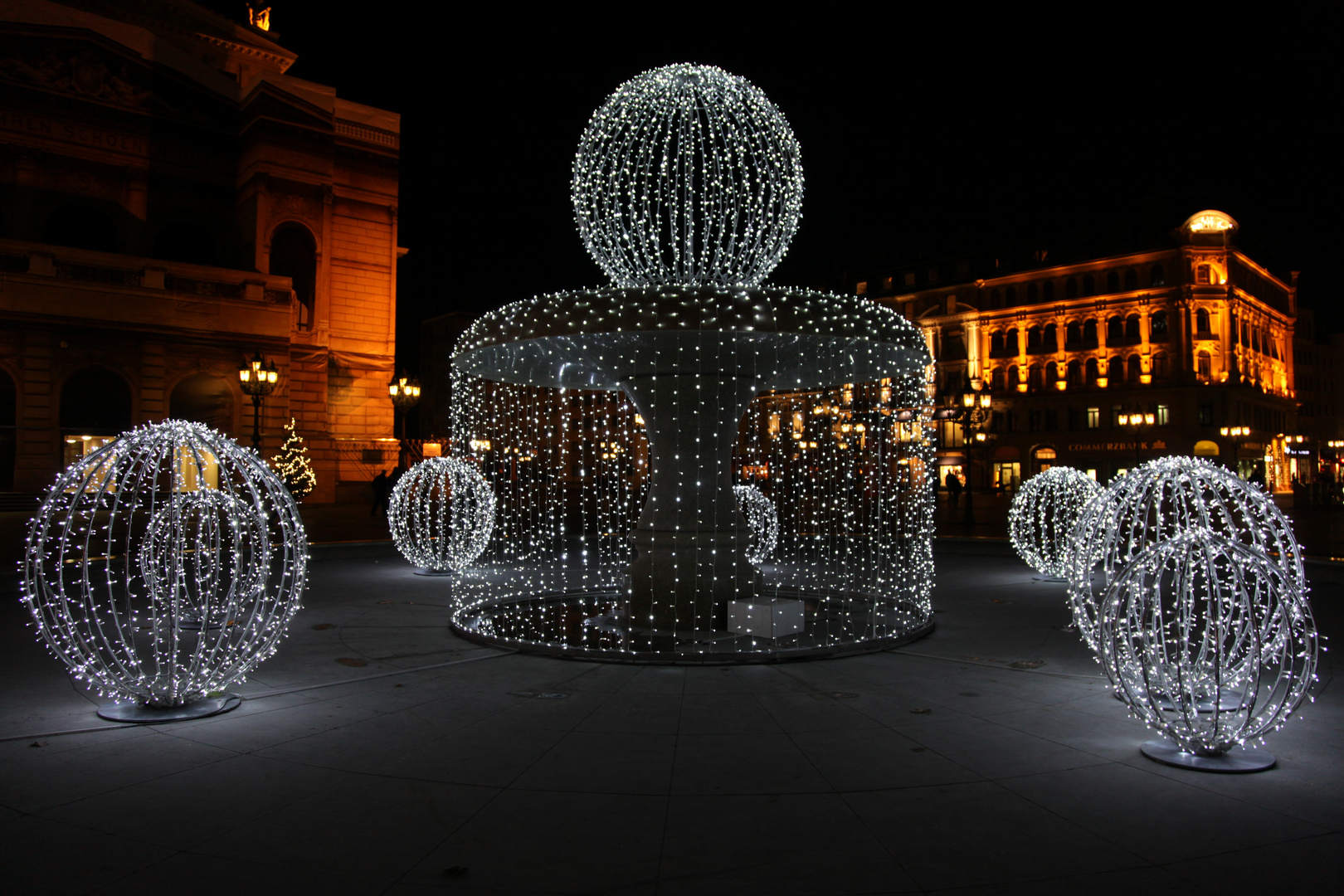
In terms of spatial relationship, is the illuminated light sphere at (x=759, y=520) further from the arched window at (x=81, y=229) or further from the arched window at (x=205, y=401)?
the arched window at (x=81, y=229)

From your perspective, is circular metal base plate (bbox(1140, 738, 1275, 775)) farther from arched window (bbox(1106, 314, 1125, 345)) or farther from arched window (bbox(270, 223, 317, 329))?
arched window (bbox(1106, 314, 1125, 345))

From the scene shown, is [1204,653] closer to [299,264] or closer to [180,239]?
[299,264]

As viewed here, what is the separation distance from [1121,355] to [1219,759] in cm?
6085

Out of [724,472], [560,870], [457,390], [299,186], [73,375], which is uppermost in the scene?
[299,186]

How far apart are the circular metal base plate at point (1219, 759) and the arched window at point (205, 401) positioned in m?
36.2

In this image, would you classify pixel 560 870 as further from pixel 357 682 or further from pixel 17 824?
pixel 357 682

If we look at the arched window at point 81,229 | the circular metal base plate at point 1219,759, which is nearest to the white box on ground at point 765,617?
the circular metal base plate at point 1219,759

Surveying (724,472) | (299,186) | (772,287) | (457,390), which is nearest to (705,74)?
(772,287)

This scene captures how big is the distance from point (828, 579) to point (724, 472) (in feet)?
17.6

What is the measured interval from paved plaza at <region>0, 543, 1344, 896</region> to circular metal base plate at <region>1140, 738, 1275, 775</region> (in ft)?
0.33

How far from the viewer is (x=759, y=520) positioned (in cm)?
1798

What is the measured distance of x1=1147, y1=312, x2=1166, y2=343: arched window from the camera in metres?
57.8

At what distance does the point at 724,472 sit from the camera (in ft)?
35.1

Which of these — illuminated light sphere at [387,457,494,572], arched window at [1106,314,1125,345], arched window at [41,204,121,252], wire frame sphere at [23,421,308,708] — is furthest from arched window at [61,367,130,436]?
arched window at [1106,314,1125,345]
